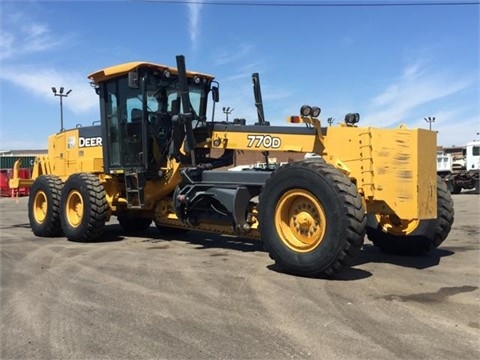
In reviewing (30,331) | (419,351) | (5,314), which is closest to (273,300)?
(419,351)

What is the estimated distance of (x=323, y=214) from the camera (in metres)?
6.63

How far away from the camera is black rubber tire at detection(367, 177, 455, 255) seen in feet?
25.7

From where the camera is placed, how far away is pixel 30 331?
4816 millimetres

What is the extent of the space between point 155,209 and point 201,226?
1.64m

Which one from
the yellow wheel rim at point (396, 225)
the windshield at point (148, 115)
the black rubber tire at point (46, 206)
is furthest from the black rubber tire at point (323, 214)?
the black rubber tire at point (46, 206)

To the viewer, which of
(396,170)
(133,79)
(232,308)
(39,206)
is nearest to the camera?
(232,308)

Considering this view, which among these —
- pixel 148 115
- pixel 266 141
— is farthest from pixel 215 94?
pixel 266 141

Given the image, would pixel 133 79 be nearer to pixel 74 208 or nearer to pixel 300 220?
pixel 74 208

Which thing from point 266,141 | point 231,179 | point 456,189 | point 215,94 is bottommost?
point 456,189

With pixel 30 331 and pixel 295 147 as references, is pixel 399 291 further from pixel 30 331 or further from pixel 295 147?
pixel 30 331

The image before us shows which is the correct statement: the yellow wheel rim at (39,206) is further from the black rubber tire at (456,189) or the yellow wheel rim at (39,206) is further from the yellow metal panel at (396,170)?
the black rubber tire at (456,189)

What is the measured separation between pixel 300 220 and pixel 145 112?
441 centimetres

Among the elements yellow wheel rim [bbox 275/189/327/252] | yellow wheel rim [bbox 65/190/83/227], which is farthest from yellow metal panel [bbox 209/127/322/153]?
yellow wheel rim [bbox 65/190/83/227]

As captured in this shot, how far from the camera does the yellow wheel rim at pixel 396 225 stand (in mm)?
7883
